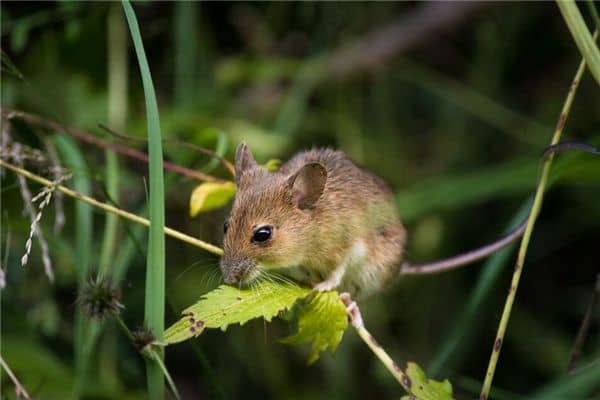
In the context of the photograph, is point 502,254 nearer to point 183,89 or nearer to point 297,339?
point 297,339

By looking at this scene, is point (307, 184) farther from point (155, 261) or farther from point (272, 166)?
point (155, 261)

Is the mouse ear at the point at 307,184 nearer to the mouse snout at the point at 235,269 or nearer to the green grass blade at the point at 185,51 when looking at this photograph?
the mouse snout at the point at 235,269

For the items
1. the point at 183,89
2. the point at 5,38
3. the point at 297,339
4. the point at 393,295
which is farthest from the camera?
the point at 393,295

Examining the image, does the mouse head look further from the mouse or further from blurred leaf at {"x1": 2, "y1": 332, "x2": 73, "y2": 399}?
blurred leaf at {"x1": 2, "y1": 332, "x2": 73, "y2": 399}

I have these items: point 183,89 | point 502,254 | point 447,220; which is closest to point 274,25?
point 183,89

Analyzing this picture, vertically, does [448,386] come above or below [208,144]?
below

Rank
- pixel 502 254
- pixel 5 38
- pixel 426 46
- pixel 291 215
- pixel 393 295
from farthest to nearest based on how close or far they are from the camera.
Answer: pixel 426 46, pixel 393 295, pixel 5 38, pixel 502 254, pixel 291 215

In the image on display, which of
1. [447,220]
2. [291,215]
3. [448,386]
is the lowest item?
[448,386]

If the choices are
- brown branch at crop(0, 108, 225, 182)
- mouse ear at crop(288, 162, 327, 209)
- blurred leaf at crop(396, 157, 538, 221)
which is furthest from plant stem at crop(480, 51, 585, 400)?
blurred leaf at crop(396, 157, 538, 221)
